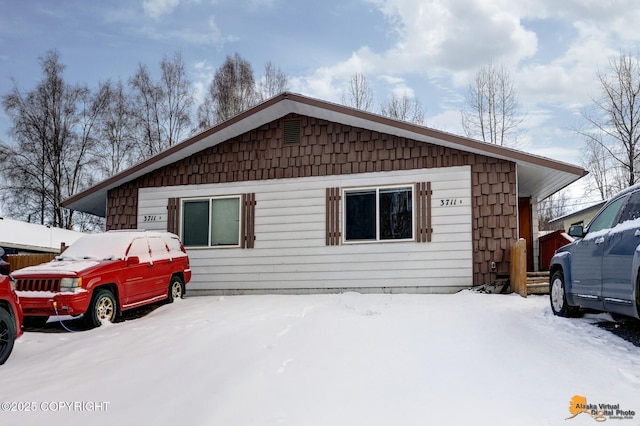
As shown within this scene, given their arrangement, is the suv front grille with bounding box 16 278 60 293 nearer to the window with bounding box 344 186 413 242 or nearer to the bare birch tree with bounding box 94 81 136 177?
the window with bounding box 344 186 413 242

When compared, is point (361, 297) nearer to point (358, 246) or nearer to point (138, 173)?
point (358, 246)

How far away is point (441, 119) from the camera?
30.5 m

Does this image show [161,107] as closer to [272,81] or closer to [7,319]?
[272,81]

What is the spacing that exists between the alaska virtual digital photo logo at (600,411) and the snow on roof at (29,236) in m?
22.2

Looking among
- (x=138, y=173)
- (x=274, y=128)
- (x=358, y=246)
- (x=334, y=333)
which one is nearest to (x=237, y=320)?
(x=334, y=333)

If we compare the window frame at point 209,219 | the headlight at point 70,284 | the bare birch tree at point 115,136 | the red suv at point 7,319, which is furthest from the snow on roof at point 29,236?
the red suv at point 7,319

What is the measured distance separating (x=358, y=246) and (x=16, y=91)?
24.2m

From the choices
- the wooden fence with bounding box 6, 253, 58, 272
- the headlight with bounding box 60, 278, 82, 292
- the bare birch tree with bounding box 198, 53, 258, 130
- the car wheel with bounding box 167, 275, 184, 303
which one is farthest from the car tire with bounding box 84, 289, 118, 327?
the bare birch tree with bounding box 198, 53, 258, 130

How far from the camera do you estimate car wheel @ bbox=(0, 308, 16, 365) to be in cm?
625

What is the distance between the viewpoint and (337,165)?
12.1 meters

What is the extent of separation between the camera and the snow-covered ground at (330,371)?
4.09 meters

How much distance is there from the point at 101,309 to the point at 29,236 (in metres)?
16.2

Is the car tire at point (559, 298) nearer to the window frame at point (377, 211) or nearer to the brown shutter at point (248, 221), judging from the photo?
the window frame at point (377, 211)

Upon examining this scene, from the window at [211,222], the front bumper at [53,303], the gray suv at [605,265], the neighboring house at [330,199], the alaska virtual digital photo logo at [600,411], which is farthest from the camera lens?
the window at [211,222]
